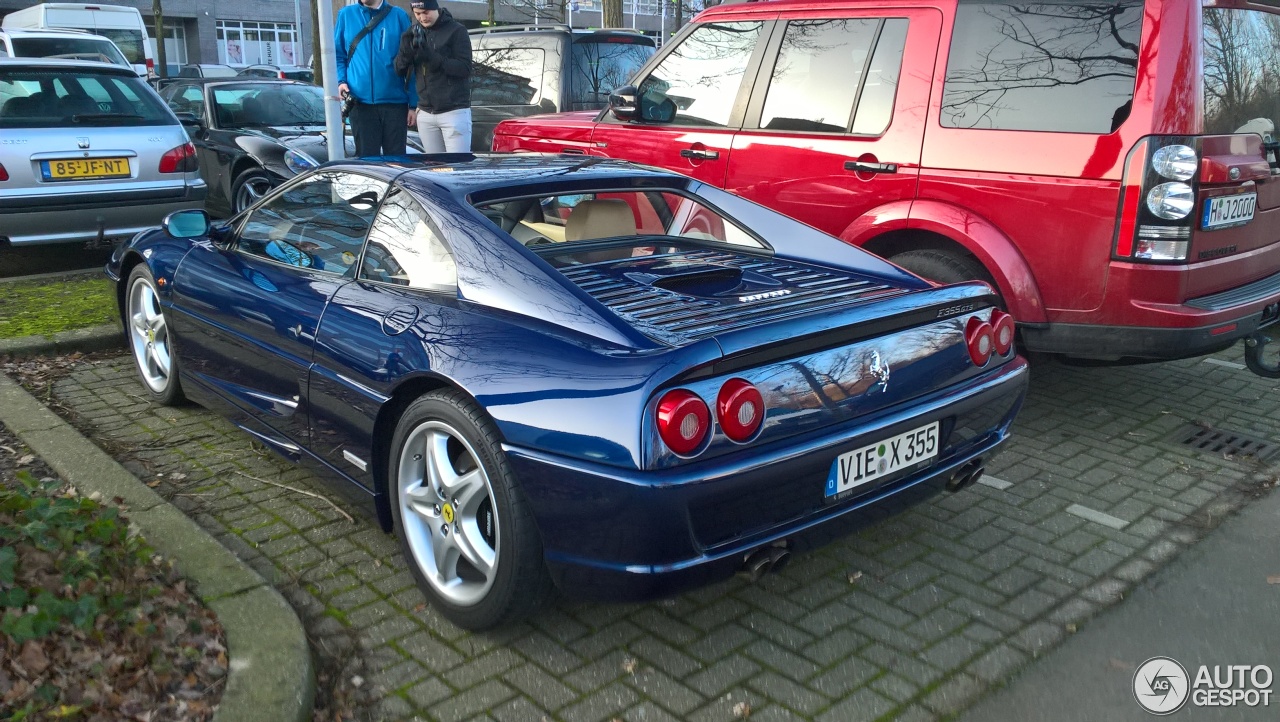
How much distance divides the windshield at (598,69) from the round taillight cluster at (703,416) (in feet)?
23.4

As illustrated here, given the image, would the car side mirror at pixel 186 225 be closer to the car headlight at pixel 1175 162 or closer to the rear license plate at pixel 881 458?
the rear license plate at pixel 881 458

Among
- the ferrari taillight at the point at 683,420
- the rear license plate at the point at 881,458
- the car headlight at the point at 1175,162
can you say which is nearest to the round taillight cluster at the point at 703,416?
the ferrari taillight at the point at 683,420

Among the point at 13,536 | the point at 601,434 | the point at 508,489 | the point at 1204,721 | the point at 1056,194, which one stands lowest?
the point at 1204,721

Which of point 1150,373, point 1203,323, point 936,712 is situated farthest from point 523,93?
point 936,712

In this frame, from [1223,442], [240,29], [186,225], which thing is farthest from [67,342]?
[240,29]

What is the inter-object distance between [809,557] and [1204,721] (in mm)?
1245

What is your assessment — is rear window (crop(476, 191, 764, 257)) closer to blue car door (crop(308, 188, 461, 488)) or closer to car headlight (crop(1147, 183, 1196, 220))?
blue car door (crop(308, 188, 461, 488))

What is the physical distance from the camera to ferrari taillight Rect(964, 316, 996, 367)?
329 cm

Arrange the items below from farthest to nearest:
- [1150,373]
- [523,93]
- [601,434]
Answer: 1. [523,93]
2. [1150,373]
3. [601,434]

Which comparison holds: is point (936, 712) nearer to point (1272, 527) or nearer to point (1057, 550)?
point (1057, 550)

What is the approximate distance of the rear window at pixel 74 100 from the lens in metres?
7.43

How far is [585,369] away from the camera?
2.69m

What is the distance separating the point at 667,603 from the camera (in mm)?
3271

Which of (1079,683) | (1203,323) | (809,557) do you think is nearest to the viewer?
(1079,683)
